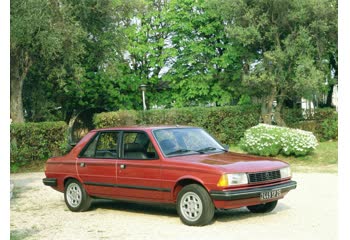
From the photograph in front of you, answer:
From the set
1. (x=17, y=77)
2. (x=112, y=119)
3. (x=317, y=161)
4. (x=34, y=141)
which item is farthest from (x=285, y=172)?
(x=17, y=77)

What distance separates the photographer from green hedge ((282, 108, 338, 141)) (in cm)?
3027

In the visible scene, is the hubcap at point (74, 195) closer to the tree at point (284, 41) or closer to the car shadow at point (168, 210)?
the car shadow at point (168, 210)

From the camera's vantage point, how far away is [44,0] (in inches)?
959

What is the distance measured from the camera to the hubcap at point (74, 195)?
1132cm

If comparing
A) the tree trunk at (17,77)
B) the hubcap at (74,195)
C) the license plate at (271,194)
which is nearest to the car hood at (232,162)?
the license plate at (271,194)

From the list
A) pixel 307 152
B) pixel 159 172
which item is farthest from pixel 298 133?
pixel 159 172

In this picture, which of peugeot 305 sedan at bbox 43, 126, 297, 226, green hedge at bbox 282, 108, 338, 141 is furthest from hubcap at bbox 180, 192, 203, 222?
green hedge at bbox 282, 108, 338, 141

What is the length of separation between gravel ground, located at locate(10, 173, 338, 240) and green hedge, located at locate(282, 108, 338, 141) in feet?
57.4

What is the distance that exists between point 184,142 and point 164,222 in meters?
1.60

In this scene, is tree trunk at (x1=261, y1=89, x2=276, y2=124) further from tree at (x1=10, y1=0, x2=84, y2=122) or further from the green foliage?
tree at (x1=10, y1=0, x2=84, y2=122)

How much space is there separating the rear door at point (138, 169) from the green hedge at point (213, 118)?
18892mm

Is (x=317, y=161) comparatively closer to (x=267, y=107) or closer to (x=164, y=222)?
(x=267, y=107)

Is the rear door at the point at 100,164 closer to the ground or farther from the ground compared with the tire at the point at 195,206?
farther from the ground

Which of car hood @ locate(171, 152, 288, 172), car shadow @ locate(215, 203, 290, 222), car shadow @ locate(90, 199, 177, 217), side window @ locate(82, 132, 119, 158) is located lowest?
car shadow @ locate(90, 199, 177, 217)
